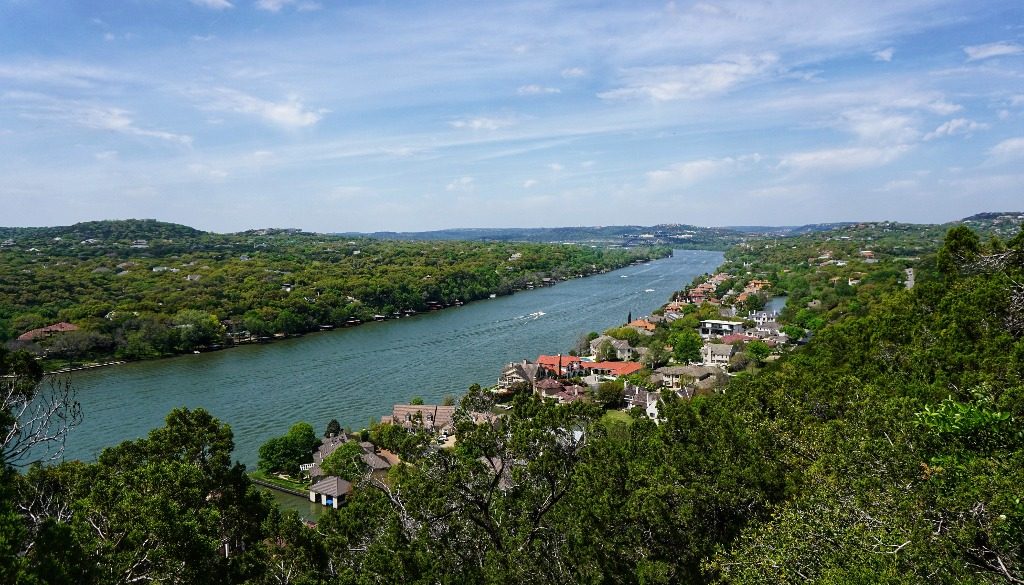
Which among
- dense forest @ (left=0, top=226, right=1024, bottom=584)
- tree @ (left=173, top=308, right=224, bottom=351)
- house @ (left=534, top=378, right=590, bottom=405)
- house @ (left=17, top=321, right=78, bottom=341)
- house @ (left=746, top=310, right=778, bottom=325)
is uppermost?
dense forest @ (left=0, top=226, right=1024, bottom=584)

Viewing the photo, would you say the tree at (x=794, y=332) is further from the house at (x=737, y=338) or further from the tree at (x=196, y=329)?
the tree at (x=196, y=329)

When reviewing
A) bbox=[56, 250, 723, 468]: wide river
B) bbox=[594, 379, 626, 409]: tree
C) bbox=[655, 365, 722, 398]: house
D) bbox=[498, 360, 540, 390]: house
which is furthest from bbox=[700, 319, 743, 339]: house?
bbox=[594, 379, 626, 409]: tree

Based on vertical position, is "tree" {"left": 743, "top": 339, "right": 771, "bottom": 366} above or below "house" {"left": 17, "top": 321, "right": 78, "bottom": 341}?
below

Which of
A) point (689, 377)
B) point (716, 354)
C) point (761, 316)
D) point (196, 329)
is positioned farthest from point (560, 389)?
point (761, 316)

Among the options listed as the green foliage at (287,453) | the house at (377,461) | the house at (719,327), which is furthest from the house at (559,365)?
the green foliage at (287,453)

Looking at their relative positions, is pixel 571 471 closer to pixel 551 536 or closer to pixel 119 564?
pixel 551 536

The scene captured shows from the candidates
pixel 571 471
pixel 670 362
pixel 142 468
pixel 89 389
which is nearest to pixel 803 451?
pixel 571 471

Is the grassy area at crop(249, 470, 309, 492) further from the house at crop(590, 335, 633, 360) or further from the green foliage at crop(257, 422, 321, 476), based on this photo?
the house at crop(590, 335, 633, 360)

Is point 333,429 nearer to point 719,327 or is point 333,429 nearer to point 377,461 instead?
point 377,461

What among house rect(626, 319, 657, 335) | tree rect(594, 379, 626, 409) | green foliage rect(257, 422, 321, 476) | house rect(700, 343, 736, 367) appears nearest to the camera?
green foliage rect(257, 422, 321, 476)
